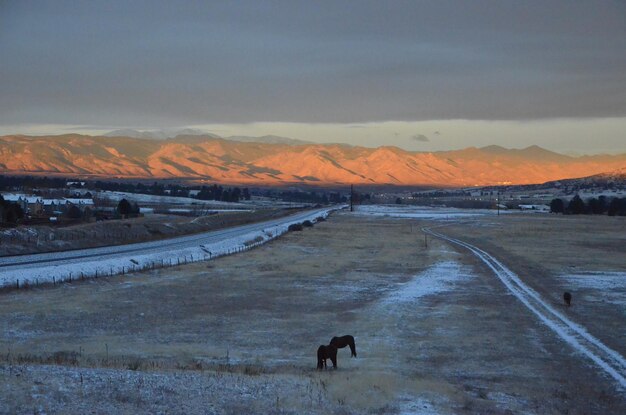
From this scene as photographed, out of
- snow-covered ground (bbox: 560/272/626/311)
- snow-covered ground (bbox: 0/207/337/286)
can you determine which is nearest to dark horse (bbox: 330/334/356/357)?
snow-covered ground (bbox: 560/272/626/311)

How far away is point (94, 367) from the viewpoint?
18.9 meters

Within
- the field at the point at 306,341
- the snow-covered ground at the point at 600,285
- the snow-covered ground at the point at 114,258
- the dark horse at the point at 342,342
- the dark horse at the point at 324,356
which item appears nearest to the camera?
the field at the point at 306,341

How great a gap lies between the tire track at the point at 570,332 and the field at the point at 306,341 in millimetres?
427

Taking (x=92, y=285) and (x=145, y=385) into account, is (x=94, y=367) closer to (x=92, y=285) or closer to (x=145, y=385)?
(x=145, y=385)

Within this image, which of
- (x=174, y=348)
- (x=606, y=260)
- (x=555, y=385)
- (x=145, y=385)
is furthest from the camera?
(x=606, y=260)

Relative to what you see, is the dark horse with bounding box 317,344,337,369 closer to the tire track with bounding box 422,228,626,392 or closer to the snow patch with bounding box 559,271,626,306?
the tire track with bounding box 422,228,626,392

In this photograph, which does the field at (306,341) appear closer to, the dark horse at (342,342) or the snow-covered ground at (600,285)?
the snow-covered ground at (600,285)

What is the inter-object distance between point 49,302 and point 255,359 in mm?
17495

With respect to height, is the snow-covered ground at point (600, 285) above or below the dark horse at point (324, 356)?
below

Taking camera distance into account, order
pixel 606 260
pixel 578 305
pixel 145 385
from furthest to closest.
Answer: pixel 606 260
pixel 578 305
pixel 145 385

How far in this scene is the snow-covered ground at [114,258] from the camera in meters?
44.6

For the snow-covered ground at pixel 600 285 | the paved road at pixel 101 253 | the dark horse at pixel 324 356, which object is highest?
the dark horse at pixel 324 356

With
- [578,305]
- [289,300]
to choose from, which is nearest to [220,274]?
[289,300]

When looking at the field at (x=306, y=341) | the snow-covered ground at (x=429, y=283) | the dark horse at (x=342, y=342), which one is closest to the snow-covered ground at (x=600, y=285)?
the field at (x=306, y=341)
